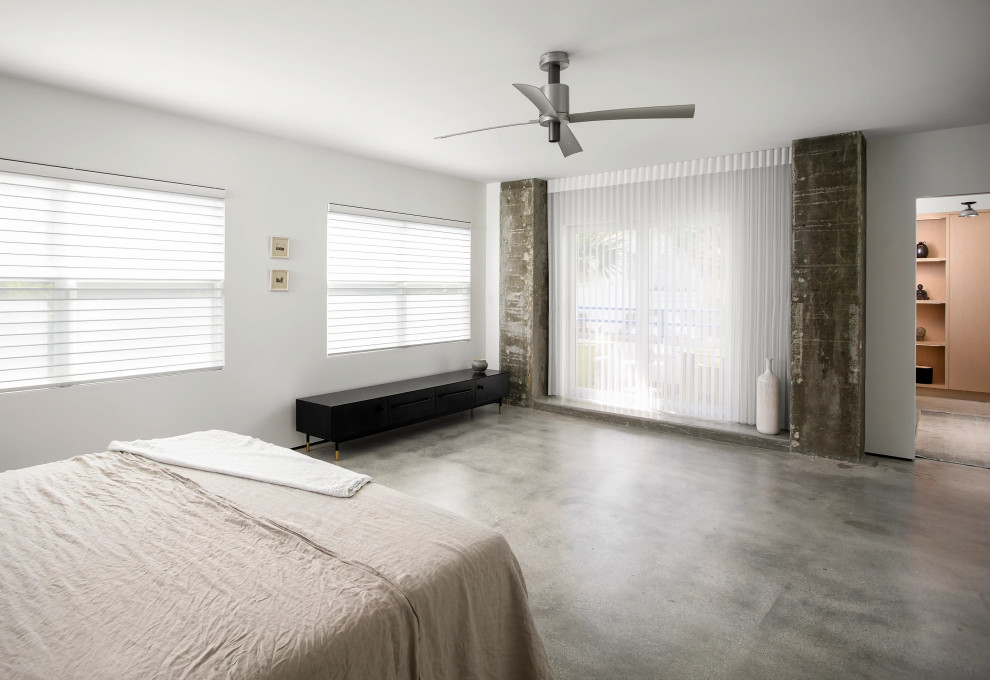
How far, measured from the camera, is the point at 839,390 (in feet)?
14.7

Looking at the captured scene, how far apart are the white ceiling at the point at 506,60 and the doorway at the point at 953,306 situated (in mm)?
3472

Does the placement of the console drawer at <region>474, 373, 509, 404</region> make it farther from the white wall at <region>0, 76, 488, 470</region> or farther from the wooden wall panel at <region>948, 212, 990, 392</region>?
the wooden wall panel at <region>948, 212, 990, 392</region>

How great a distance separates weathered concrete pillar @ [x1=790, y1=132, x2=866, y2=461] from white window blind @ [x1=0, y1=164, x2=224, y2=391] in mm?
4579

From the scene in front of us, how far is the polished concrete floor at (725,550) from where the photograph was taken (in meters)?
2.14

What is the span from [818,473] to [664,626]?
258cm

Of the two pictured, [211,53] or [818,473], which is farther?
[818,473]

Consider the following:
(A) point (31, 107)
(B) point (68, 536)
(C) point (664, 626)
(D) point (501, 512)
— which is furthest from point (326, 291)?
(C) point (664, 626)

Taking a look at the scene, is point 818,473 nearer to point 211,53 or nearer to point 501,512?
point 501,512

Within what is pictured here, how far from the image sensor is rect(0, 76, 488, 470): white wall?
11.3ft

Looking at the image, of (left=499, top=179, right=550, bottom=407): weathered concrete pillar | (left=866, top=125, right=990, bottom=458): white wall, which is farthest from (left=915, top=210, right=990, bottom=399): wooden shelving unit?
(left=499, top=179, right=550, bottom=407): weathered concrete pillar

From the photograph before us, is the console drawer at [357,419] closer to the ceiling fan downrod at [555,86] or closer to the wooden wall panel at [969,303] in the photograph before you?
the ceiling fan downrod at [555,86]

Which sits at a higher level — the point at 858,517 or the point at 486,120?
the point at 486,120

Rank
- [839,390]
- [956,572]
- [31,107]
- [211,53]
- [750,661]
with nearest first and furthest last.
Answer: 1. [750,661]
2. [956,572]
3. [211,53]
4. [31,107]
5. [839,390]

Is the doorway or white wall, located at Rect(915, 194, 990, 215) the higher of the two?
white wall, located at Rect(915, 194, 990, 215)
